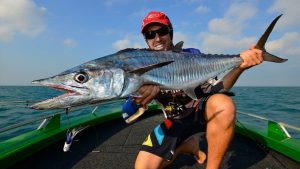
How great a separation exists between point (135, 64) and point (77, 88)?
2.21ft

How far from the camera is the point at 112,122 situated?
24.4ft

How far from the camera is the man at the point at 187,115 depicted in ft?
11.5

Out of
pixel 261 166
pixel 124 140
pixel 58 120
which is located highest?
pixel 58 120

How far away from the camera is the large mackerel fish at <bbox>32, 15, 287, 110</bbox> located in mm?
2381

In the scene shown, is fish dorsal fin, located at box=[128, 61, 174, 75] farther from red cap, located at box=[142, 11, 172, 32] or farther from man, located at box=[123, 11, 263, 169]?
red cap, located at box=[142, 11, 172, 32]

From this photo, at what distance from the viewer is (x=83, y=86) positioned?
2.42m

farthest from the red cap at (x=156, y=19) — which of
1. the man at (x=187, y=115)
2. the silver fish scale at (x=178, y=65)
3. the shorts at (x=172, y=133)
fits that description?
the shorts at (x=172, y=133)

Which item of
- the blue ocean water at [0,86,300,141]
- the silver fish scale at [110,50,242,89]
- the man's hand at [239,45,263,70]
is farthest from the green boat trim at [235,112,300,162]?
the blue ocean water at [0,86,300,141]

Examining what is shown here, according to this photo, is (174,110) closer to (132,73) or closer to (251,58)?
(251,58)

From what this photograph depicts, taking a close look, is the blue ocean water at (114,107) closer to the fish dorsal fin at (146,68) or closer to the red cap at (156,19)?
the fish dorsal fin at (146,68)

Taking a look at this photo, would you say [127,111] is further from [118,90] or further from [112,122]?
[112,122]

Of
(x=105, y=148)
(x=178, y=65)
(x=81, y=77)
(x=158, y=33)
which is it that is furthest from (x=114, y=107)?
(x=81, y=77)

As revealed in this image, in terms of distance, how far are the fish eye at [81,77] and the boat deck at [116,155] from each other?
2.28 metres

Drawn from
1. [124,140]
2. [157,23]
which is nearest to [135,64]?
[157,23]
